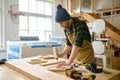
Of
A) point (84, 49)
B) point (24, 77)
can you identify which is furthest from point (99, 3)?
point (24, 77)

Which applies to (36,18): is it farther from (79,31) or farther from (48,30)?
(79,31)

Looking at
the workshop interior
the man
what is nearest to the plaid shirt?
the man

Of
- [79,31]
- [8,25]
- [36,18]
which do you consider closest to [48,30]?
[36,18]

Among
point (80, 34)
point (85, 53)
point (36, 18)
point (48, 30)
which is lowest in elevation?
point (85, 53)

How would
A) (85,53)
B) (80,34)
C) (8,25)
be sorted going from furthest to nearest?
(8,25)
(85,53)
(80,34)

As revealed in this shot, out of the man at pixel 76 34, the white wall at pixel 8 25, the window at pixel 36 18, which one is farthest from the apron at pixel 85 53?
the window at pixel 36 18

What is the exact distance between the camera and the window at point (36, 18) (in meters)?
5.37

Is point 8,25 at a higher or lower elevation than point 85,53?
higher

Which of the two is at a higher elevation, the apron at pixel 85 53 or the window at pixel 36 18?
the window at pixel 36 18

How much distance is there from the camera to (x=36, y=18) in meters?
5.75

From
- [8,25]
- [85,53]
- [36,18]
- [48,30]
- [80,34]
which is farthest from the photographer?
[48,30]

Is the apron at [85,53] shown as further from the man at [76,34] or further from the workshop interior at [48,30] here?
the workshop interior at [48,30]

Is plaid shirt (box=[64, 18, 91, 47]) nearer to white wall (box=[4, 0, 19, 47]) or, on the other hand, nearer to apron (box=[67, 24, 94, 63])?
apron (box=[67, 24, 94, 63])

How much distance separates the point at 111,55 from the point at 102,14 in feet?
6.04
